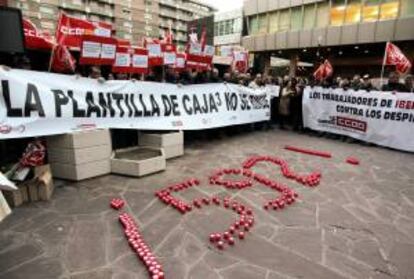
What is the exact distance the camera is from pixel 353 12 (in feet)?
83.9

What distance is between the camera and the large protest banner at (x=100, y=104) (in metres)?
4.80

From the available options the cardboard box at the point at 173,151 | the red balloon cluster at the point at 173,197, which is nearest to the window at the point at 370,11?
the cardboard box at the point at 173,151

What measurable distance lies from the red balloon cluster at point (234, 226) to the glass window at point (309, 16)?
27.7 meters

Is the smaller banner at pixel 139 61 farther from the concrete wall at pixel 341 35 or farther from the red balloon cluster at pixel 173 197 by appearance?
the concrete wall at pixel 341 35

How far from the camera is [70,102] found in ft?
17.9

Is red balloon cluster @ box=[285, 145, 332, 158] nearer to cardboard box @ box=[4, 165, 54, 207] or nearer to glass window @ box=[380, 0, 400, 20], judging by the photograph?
cardboard box @ box=[4, 165, 54, 207]

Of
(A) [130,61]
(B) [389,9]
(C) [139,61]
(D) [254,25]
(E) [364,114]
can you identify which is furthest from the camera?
(D) [254,25]

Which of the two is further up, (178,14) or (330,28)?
(178,14)

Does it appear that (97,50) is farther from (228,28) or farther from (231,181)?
(228,28)

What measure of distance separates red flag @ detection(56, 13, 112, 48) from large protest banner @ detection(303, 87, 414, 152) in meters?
6.82

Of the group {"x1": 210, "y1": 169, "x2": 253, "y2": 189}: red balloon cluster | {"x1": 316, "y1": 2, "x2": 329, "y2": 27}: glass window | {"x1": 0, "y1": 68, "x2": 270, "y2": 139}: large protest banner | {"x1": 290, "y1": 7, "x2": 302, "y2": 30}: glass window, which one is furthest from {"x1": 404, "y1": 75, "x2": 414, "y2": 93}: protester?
{"x1": 290, "y1": 7, "x2": 302, "y2": 30}: glass window

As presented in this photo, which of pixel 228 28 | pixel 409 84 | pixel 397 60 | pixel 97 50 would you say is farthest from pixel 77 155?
pixel 228 28

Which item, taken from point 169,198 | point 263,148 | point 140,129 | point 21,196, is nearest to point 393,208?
point 169,198

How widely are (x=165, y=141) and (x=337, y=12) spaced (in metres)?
25.5
